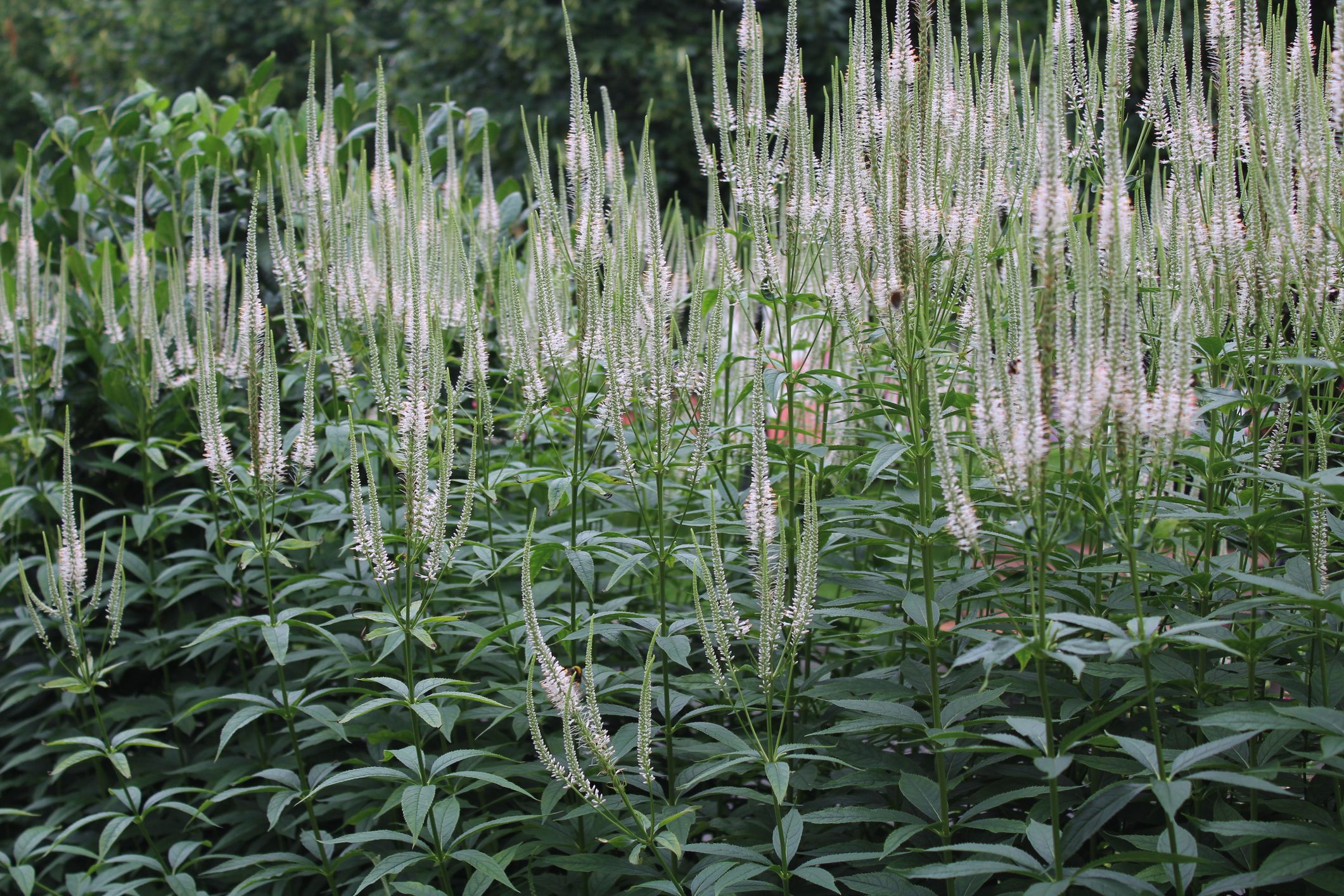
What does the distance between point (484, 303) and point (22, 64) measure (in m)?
30.3

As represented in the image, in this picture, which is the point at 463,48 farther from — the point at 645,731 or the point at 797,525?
the point at 645,731

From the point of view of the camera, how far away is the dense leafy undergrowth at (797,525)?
8.46 ft

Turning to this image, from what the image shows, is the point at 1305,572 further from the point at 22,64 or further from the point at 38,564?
the point at 22,64

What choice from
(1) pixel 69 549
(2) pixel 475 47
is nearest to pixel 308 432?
(1) pixel 69 549

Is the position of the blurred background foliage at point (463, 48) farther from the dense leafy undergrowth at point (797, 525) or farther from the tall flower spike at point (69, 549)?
the tall flower spike at point (69, 549)

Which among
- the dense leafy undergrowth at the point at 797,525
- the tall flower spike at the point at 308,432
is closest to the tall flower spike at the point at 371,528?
the dense leafy undergrowth at the point at 797,525

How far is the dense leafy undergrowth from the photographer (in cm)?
258

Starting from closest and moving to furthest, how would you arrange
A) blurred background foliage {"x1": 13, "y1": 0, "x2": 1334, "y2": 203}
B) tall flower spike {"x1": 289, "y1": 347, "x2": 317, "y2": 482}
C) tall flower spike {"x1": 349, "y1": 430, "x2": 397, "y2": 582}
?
tall flower spike {"x1": 349, "y1": 430, "x2": 397, "y2": 582} → tall flower spike {"x1": 289, "y1": 347, "x2": 317, "y2": 482} → blurred background foliage {"x1": 13, "y1": 0, "x2": 1334, "y2": 203}

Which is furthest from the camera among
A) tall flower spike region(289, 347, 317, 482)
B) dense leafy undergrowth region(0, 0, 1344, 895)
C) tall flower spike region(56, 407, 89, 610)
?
tall flower spike region(56, 407, 89, 610)

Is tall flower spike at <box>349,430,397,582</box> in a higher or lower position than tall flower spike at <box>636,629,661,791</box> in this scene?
higher

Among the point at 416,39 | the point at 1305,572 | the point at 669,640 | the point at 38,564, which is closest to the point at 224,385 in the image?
the point at 38,564

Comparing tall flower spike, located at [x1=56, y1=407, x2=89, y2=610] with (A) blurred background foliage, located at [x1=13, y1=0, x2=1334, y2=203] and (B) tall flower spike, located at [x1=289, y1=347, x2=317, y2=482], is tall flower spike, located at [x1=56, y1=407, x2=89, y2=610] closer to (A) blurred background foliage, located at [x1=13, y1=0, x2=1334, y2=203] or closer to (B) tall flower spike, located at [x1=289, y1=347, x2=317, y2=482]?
(B) tall flower spike, located at [x1=289, y1=347, x2=317, y2=482]

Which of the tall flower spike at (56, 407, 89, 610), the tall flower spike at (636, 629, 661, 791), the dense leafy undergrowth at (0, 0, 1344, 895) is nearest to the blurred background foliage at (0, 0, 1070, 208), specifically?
the dense leafy undergrowth at (0, 0, 1344, 895)

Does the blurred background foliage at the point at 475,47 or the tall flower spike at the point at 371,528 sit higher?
the blurred background foliage at the point at 475,47
